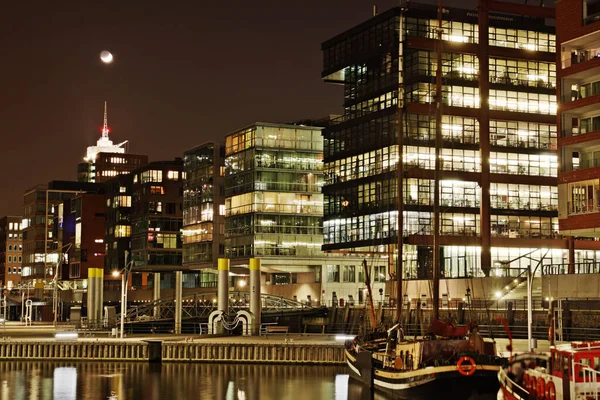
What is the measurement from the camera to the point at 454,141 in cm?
11319

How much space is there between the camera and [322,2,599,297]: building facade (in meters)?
109

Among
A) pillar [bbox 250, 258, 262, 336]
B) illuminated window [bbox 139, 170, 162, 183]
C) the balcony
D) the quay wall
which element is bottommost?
the quay wall

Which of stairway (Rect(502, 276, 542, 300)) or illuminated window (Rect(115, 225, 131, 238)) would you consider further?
illuminated window (Rect(115, 225, 131, 238))

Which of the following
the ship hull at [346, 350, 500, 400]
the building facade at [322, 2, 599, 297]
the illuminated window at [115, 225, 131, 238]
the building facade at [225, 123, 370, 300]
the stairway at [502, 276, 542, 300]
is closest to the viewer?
the ship hull at [346, 350, 500, 400]

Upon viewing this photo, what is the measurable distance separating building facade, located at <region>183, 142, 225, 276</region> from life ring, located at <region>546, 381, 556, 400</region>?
114 metres

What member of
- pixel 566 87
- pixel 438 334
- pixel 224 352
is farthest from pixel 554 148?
pixel 438 334

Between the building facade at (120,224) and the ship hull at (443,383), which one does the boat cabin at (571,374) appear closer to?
the ship hull at (443,383)

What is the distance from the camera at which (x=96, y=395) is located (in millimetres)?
60656

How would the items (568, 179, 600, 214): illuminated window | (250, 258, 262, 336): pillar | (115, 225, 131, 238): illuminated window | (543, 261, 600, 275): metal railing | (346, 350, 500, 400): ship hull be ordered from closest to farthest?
(346, 350, 500, 400): ship hull
(568, 179, 600, 214): illuminated window
(543, 261, 600, 275): metal railing
(250, 258, 262, 336): pillar
(115, 225, 131, 238): illuminated window

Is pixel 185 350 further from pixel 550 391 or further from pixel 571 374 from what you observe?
pixel 571 374

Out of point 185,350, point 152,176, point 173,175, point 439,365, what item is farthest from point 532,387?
point 152,176

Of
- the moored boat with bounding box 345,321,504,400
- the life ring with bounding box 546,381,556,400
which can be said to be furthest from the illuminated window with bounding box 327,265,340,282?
the life ring with bounding box 546,381,556,400

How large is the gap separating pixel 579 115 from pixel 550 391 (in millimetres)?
50544

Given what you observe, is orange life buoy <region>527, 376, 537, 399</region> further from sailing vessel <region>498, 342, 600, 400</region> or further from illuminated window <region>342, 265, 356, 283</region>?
illuminated window <region>342, 265, 356, 283</region>
